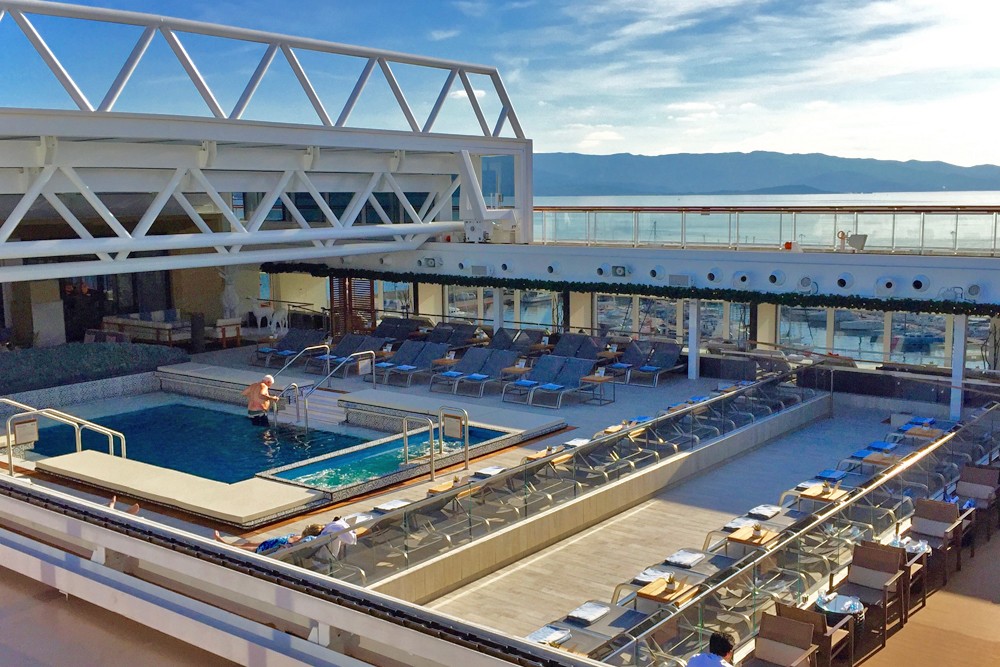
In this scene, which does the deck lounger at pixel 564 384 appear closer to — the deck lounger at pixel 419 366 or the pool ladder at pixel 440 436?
the deck lounger at pixel 419 366

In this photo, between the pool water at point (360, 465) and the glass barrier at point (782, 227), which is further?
the glass barrier at point (782, 227)

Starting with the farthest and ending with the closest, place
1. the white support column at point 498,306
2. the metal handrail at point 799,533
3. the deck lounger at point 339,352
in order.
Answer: the white support column at point 498,306 < the deck lounger at point 339,352 < the metal handrail at point 799,533

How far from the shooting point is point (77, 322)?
79.5 feet

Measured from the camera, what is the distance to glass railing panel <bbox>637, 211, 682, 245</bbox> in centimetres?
1970

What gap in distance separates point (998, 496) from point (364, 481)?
23.1 ft

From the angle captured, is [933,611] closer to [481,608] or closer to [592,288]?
[481,608]

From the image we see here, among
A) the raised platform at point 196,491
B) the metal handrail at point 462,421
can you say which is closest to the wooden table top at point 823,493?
the metal handrail at point 462,421

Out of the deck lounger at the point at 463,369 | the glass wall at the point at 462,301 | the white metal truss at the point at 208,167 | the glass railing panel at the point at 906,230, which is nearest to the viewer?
the white metal truss at the point at 208,167

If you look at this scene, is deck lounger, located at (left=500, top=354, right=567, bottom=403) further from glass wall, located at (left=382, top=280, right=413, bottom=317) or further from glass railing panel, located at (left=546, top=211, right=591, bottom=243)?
glass wall, located at (left=382, top=280, right=413, bottom=317)

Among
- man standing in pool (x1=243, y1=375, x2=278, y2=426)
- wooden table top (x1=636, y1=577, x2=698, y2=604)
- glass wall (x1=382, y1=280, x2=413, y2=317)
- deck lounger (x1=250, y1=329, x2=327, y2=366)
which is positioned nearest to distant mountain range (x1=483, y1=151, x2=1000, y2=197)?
glass wall (x1=382, y1=280, x2=413, y2=317)

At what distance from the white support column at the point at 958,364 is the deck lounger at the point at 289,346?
41.2 feet

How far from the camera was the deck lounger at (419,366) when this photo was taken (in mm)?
18844

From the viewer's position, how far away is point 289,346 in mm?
21188

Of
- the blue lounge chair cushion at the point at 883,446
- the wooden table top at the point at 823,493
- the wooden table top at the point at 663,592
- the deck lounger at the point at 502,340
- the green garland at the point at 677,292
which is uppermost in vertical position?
the green garland at the point at 677,292
